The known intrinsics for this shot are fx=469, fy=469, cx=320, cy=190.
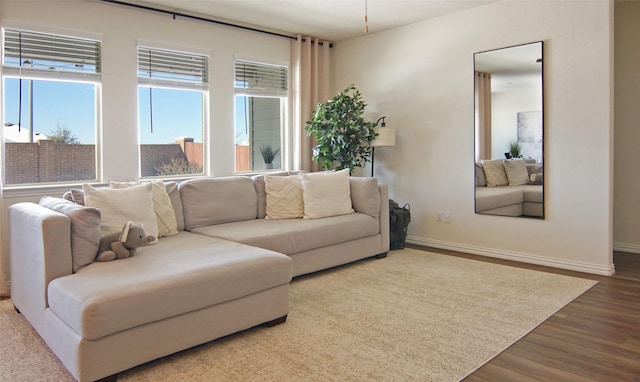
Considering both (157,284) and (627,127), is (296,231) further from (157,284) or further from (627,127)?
(627,127)

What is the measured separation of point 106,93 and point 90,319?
270 centimetres

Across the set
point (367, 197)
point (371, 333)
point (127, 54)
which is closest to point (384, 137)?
point (367, 197)

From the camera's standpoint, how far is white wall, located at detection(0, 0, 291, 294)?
3850 millimetres

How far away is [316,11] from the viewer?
15.7 ft

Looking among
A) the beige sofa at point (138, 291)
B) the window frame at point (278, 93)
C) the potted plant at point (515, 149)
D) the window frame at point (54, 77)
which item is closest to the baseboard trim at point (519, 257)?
the potted plant at point (515, 149)

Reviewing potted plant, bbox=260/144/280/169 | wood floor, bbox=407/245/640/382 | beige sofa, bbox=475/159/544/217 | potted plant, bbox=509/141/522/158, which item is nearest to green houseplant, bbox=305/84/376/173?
potted plant, bbox=260/144/280/169

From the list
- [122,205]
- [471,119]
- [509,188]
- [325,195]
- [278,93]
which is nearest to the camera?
[122,205]

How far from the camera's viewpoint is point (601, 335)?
271 cm

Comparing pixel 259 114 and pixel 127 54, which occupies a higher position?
pixel 127 54

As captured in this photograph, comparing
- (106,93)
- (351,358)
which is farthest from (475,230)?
(106,93)

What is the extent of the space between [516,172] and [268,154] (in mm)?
2769

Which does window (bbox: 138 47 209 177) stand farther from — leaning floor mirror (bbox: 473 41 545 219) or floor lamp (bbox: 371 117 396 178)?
leaning floor mirror (bbox: 473 41 545 219)

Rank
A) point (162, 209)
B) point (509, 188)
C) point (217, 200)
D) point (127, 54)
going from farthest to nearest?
point (509, 188) → point (127, 54) → point (217, 200) → point (162, 209)

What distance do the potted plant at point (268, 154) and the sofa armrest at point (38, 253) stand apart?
9.62ft
